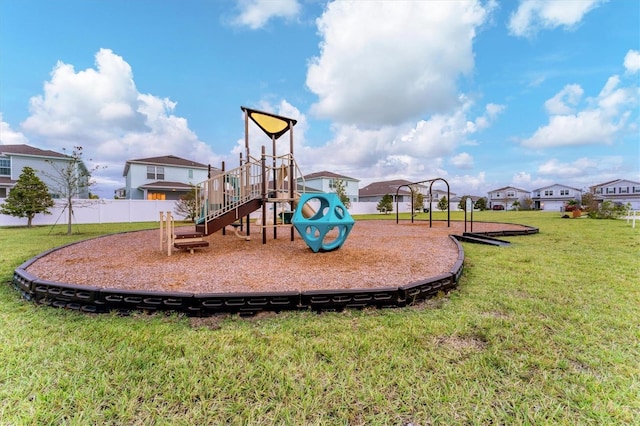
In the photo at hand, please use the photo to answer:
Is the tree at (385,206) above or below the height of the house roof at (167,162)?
below

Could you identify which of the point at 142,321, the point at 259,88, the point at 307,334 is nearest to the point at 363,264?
the point at 307,334

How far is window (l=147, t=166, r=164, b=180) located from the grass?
86.5 feet

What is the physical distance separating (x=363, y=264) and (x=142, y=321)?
10.8 ft

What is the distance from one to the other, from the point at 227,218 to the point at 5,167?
26.8m

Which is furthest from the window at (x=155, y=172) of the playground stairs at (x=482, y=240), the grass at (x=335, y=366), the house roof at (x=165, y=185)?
the playground stairs at (x=482, y=240)

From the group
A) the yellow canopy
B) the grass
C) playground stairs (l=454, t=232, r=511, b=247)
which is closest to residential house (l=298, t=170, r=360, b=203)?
the yellow canopy

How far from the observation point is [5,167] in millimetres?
21875

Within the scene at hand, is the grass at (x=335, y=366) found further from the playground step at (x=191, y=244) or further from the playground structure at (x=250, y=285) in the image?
the playground step at (x=191, y=244)

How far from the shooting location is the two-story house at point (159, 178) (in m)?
25.3

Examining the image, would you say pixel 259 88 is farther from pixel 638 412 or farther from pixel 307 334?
pixel 638 412

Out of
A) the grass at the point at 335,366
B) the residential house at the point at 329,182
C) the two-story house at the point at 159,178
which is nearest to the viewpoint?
the grass at the point at 335,366

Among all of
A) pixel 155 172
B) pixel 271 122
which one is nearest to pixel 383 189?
pixel 155 172

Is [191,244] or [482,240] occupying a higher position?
[191,244]

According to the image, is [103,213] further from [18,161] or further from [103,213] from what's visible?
[18,161]
